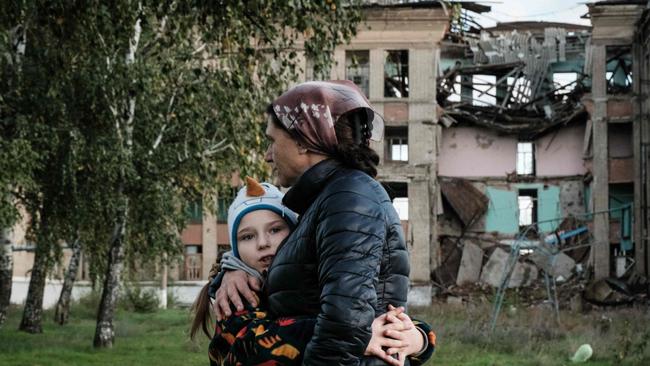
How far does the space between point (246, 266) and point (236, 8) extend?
701 cm

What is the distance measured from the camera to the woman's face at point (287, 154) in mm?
3336

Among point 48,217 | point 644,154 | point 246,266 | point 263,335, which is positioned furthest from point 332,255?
A: point 644,154

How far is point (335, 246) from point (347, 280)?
11cm

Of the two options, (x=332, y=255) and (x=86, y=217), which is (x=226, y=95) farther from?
(x=332, y=255)

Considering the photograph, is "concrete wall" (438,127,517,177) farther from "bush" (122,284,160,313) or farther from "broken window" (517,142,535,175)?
"bush" (122,284,160,313)

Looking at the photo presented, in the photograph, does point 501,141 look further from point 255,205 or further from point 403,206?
point 255,205

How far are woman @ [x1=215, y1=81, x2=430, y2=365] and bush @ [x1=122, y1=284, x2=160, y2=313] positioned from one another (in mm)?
31732

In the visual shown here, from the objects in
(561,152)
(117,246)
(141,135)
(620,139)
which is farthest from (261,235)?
(561,152)

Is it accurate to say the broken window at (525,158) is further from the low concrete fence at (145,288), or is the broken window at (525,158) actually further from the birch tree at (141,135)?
the birch tree at (141,135)

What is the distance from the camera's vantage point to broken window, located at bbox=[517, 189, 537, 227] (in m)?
44.5

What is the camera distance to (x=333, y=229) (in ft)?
9.86

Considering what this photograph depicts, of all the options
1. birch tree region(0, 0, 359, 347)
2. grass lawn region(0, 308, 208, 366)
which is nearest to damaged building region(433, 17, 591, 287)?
grass lawn region(0, 308, 208, 366)

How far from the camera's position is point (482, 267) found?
43.0 meters

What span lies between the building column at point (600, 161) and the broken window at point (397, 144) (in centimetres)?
786
